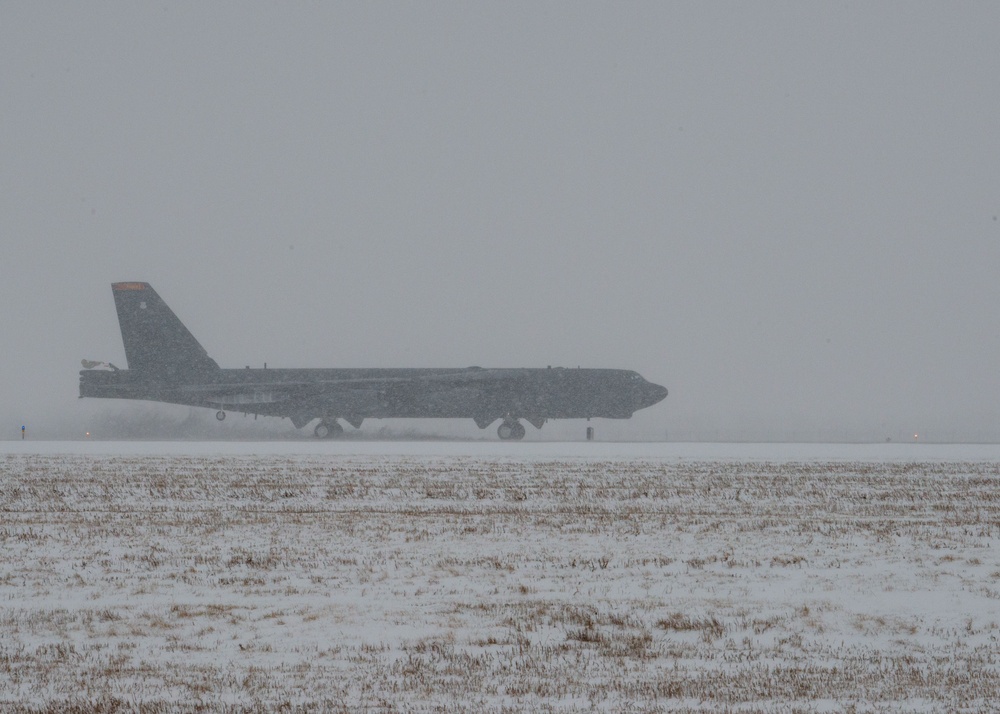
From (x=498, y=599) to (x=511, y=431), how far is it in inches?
1230

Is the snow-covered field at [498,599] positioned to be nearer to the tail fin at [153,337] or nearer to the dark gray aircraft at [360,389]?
the dark gray aircraft at [360,389]

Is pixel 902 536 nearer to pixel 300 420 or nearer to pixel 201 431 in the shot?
pixel 300 420

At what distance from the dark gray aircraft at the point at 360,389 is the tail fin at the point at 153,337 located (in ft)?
0.15

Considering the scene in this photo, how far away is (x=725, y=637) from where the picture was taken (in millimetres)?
6980

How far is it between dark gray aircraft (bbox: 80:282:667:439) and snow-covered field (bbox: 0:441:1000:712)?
72.3ft

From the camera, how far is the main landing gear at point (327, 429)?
1585 inches

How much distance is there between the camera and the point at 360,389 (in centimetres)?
3962

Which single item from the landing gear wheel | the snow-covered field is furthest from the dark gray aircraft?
the snow-covered field

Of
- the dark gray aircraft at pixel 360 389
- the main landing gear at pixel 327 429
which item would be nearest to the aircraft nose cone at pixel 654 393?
the dark gray aircraft at pixel 360 389

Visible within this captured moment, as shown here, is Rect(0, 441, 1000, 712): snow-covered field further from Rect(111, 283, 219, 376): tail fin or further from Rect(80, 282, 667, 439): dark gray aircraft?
Rect(111, 283, 219, 376): tail fin

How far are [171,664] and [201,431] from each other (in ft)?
134

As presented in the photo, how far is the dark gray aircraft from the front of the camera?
39312mm

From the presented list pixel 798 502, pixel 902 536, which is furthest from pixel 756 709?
pixel 798 502

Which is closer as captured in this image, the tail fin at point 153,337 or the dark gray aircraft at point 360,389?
the dark gray aircraft at point 360,389
